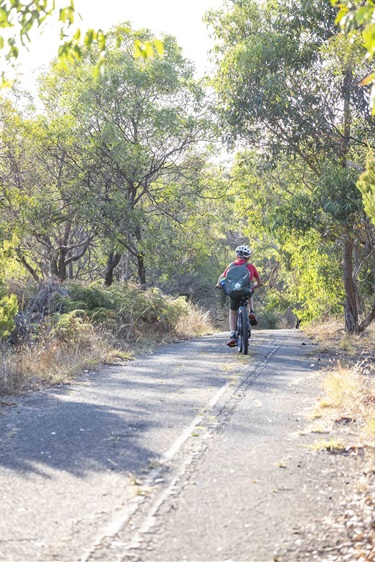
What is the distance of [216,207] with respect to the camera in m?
32.5

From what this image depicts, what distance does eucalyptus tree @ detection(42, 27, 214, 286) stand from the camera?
23281 mm

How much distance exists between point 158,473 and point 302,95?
13.7 metres

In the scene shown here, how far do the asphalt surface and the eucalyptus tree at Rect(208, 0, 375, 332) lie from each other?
321 inches

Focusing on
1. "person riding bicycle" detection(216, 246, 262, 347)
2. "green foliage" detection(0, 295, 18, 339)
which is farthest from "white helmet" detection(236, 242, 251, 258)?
"green foliage" detection(0, 295, 18, 339)

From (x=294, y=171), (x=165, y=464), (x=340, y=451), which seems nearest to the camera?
(x=165, y=464)

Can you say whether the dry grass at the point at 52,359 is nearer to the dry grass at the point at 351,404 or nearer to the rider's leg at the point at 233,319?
the rider's leg at the point at 233,319

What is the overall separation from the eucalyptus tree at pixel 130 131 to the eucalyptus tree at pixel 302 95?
543 centimetres

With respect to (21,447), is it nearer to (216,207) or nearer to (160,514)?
(160,514)

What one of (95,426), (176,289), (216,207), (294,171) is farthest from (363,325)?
(176,289)

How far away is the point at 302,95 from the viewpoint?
57.3 feet

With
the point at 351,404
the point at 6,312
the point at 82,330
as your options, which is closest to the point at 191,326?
the point at 82,330

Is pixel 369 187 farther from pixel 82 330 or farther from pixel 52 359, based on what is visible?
pixel 82 330

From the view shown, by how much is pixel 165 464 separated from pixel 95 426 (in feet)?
5.38

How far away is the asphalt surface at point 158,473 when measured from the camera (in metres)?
4.14
